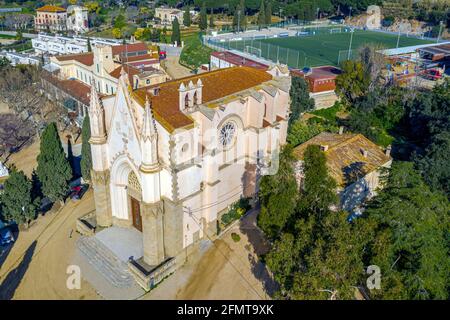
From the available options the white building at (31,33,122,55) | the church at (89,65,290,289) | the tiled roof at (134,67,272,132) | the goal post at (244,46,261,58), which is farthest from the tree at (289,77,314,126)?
the white building at (31,33,122,55)

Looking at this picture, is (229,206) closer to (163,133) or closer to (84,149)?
(163,133)

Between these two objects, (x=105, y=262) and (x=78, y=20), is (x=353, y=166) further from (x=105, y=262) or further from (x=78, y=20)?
(x=78, y=20)

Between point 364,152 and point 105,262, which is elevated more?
point 364,152

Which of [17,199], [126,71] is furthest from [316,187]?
[126,71]

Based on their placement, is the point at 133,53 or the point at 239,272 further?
the point at 133,53

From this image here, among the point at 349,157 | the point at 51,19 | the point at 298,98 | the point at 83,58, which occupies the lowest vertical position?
the point at 349,157

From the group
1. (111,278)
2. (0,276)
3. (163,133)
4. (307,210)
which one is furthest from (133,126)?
(0,276)

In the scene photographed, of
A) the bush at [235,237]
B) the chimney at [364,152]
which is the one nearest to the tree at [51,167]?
the bush at [235,237]

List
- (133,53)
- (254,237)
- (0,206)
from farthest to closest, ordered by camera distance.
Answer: (133,53)
(0,206)
(254,237)

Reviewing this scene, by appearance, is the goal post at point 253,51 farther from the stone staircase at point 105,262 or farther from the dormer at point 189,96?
the stone staircase at point 105,262
